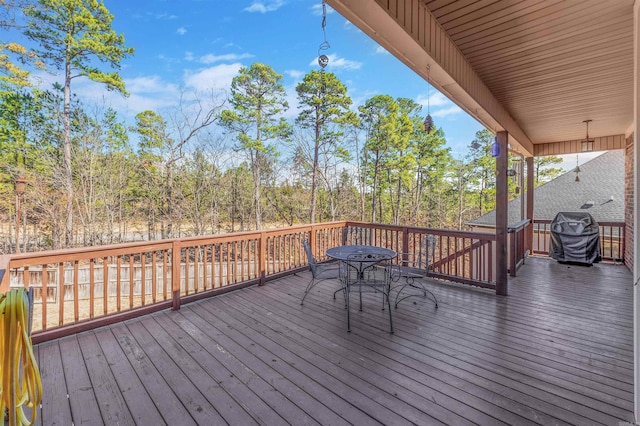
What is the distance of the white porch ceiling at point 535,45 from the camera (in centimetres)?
207

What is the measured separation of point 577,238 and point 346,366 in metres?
6.50

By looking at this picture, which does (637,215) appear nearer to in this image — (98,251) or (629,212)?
(98,251)

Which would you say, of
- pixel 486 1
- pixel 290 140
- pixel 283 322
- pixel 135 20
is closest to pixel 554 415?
pixel 283 322

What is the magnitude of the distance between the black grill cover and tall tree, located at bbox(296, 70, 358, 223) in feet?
30.8

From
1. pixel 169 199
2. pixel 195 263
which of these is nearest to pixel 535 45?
pixel 195 263

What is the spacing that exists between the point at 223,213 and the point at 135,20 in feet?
26.7

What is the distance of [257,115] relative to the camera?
12.9 m

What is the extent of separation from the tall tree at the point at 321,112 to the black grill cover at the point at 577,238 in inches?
→ 369

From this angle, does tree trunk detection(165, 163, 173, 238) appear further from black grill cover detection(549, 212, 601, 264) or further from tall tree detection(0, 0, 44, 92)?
black grill cover detection(549, 212, 601, 264)

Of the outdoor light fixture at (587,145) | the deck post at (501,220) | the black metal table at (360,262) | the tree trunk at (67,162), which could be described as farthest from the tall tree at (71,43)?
the outdoor light fixture at (587,145)

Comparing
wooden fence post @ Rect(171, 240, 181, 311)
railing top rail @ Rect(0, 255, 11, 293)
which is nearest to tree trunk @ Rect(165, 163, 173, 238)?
wooden fence post @ Rect(171, 240, 181, 311)

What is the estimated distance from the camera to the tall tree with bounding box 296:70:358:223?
13.5 m

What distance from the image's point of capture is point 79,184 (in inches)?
360

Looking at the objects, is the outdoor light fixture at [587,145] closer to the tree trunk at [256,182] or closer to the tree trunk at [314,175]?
the tree trunk at [314,175]
